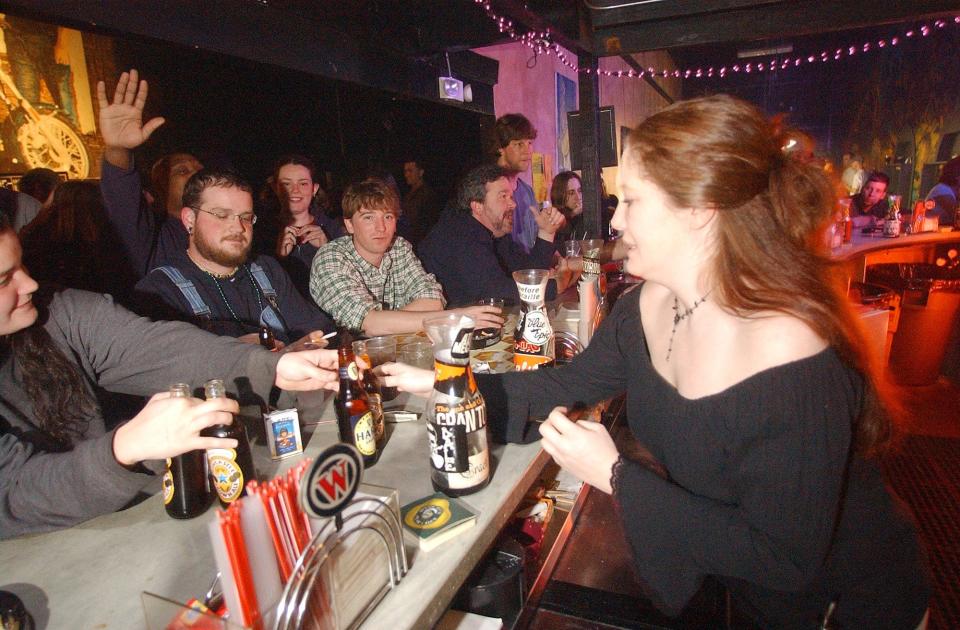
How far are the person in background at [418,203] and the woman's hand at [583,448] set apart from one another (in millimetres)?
4882

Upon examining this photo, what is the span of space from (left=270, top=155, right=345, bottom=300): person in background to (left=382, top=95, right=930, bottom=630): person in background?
9.18 feet

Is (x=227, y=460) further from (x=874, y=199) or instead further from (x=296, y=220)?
(x=874, y=199)

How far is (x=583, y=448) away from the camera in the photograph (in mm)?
1157

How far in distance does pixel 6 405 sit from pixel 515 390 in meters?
1.30

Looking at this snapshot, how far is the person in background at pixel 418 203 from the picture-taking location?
236 inches

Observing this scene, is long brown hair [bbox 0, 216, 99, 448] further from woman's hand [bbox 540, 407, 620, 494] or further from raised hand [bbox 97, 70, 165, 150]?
raised hand [bbox 97, 70, 165, 150]

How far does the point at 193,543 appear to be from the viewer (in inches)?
40.9

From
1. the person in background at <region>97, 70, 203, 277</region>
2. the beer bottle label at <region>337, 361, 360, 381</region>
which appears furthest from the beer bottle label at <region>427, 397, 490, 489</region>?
the person in background at <region>97, 70, 203, 277</region>

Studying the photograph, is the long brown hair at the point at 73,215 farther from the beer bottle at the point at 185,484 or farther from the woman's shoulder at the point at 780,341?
the woman's shoulder at the point at 780,341

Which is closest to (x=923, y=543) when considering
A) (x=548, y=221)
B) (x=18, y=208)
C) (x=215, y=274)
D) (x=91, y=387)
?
(x=548, y=221)

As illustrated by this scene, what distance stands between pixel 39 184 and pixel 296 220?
145 centimetres

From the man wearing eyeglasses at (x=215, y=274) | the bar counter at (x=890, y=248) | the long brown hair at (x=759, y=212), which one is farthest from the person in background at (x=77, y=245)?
the bar counter at (x=890, y=248)

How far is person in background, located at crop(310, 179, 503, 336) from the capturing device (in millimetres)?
3029

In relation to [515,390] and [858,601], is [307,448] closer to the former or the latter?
[515,390]
